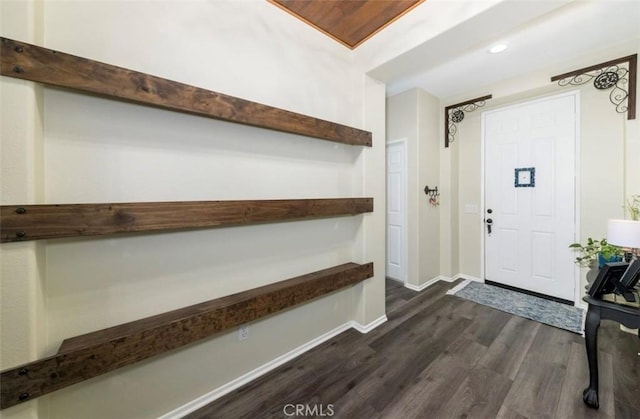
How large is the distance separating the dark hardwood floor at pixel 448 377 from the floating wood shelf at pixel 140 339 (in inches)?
22.2

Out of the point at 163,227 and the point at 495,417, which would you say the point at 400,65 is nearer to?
the point at 163,227

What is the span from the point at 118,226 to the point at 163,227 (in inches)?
7.3

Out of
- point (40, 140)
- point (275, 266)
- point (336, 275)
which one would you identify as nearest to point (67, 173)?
point (40, 140)

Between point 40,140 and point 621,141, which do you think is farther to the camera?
point 621,141

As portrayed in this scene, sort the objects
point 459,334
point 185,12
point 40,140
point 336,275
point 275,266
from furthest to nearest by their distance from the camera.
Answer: point 459,334 < point 336,275 < point 275,266 < point 185,12 < point 40,140

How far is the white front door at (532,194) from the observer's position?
2887 mm

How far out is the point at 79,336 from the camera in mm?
1205

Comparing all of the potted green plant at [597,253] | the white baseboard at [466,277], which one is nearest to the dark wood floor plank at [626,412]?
the potted green plant at [597,253]

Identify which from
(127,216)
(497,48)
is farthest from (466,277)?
(127,216)

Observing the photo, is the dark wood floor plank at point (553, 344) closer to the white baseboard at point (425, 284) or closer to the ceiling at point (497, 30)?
the white baseboard at point (425, 284)

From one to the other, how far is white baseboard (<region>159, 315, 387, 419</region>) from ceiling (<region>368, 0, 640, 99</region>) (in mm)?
2528

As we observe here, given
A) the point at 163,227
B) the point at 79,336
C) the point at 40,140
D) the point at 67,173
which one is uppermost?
the point at 40,140

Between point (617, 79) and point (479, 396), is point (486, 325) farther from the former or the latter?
point (617, 79)

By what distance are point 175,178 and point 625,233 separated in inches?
136
